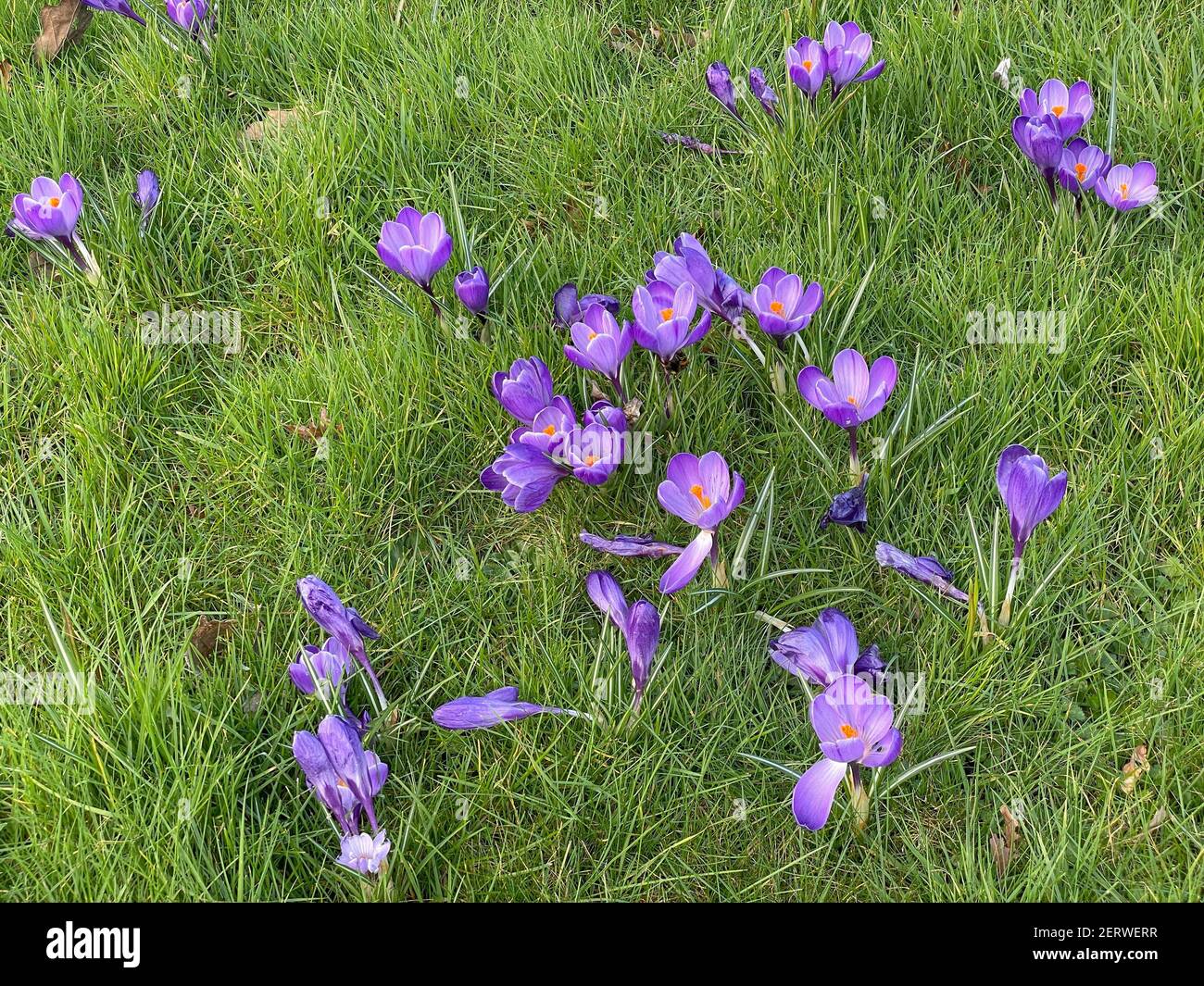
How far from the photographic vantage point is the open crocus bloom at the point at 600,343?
212 centimetres

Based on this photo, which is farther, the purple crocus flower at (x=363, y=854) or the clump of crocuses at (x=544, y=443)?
the clump of crocuses at (x=544, y=443)

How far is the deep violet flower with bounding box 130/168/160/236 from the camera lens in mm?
2648

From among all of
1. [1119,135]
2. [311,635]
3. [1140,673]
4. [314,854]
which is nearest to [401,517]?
[311,635]

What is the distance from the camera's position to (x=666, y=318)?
86.0 inches

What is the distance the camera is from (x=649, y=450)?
2168mm

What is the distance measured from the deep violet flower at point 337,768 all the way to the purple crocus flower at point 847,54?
1980 millimetres

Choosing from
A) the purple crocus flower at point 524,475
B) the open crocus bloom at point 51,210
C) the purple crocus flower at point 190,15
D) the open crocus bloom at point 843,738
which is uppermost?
the purple crocus flower at point 190,15

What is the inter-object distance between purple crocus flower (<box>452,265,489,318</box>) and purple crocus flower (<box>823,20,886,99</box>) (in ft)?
3.48

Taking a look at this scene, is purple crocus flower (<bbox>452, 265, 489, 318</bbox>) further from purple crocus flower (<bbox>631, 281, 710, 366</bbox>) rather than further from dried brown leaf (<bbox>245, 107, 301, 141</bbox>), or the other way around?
dried brown leaf (<bbox>245, 107, 301, 141</bbox>)

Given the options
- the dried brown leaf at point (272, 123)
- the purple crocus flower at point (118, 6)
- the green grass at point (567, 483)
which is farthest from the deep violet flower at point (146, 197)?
the purple crocus flower at point (118, 6)

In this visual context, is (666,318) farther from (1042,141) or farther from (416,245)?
(1042,141)

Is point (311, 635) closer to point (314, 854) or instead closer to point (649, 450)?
point (314, 854)

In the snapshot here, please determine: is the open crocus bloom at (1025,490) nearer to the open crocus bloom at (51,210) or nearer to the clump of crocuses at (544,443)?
the clump of crocuses at (544,443)

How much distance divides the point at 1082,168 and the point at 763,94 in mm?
805
